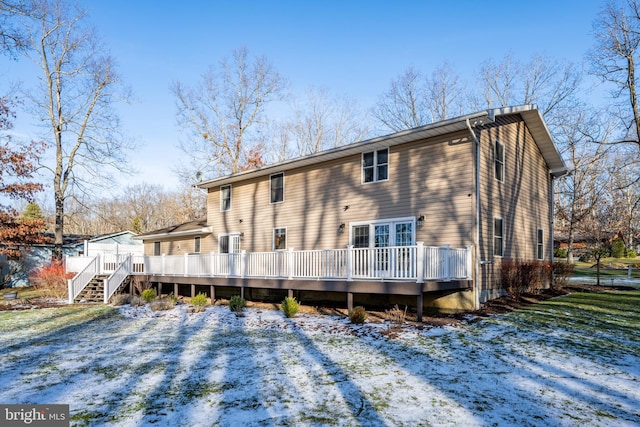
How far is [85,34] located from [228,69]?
10099 millimetres

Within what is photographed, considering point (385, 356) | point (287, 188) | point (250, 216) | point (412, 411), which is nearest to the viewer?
point (412, 411)

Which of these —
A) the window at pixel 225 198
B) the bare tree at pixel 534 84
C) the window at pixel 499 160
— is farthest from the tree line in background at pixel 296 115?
the window at pixel 499 160

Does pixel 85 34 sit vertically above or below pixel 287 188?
above

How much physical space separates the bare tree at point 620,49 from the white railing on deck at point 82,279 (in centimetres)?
2503

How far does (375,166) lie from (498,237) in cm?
433

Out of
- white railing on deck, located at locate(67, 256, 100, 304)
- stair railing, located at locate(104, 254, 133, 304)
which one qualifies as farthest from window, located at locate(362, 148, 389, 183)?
white railing on deck, located at locate(67, 256, 100, 304)

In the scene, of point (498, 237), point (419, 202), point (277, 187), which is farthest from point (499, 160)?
point (277, 187)

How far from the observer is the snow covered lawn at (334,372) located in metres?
4.24

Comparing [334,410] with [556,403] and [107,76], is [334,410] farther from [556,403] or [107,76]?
[107,76]

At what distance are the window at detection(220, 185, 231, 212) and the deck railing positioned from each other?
4.12m

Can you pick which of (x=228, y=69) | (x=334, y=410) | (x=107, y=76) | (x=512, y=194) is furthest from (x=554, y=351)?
(x=228, y=69)

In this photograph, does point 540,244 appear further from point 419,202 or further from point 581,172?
point 581,172

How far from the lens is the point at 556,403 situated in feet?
14.9

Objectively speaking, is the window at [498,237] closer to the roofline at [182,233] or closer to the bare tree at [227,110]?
the roofline at [182,233]
